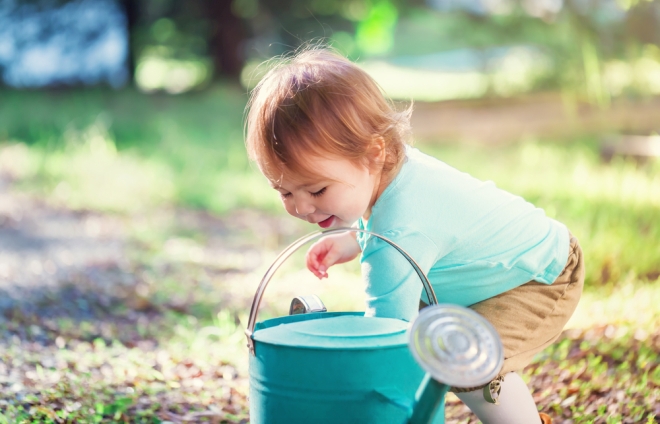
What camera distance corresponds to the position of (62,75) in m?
12.9

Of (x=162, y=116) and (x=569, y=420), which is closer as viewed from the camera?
(x=569, y=420)

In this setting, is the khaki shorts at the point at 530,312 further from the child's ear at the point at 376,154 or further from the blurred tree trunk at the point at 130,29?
the blurred tree trunk at the point at 130,29

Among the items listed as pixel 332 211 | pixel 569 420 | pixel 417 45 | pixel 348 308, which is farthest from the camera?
pixel 417 45

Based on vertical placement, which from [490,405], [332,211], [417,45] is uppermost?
[332,211]

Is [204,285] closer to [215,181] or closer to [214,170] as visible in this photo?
[215,181]

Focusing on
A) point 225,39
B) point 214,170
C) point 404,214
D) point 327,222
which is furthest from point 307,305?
point 225,39

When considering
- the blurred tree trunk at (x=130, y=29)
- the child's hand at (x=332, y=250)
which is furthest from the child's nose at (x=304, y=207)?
the blurred tree trunk at (x=130, y=29)

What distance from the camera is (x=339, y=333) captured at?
1717mm

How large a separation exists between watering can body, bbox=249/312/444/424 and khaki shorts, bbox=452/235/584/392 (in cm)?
52

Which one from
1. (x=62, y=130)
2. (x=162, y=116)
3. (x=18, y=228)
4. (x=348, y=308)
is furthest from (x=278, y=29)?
(x=348, y=308)

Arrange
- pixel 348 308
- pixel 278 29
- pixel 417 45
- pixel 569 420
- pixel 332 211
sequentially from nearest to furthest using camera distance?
pixel 332 211
pixel 569 420
pixel 348 308
pixel 278 29
pixel 417 45

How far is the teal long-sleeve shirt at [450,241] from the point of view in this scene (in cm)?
191

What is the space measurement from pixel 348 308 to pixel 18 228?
2905 millimetres

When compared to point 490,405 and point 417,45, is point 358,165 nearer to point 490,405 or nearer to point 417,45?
point 490,405
